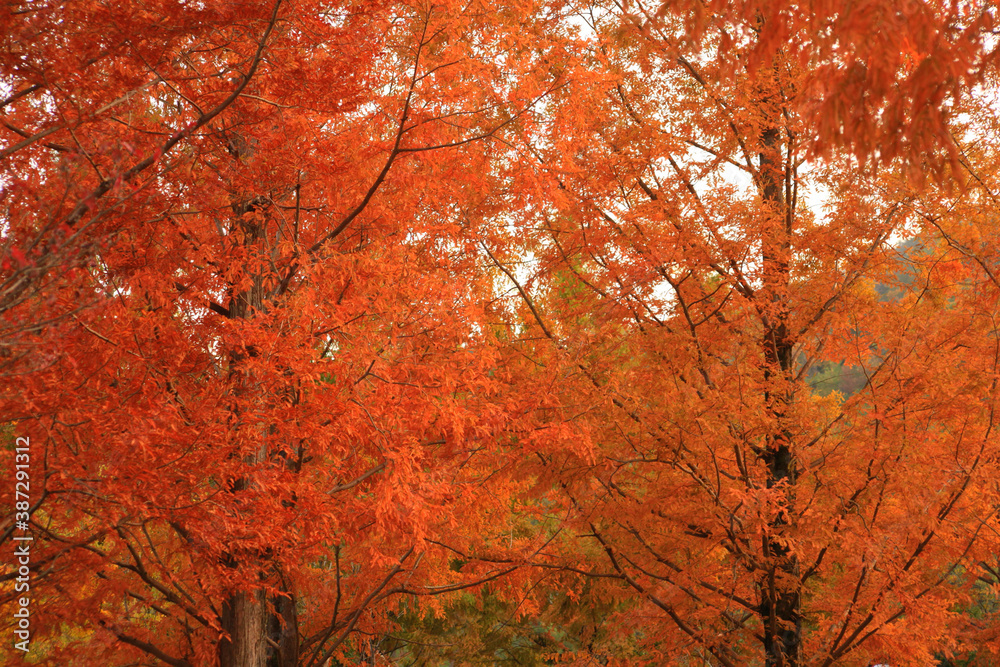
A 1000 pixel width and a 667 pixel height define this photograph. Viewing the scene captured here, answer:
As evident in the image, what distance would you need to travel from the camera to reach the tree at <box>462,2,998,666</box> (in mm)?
5422

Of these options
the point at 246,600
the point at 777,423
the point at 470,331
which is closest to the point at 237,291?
the point at 470,331

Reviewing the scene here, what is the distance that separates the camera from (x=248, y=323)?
4.82 meters

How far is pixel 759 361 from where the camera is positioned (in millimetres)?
6340

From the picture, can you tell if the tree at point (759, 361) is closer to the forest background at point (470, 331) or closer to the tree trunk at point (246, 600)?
the forest background at point (470, 331)

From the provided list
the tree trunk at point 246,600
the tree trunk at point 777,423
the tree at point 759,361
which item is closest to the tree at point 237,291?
the tree trunk at point 246,600

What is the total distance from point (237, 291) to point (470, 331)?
6.35ft

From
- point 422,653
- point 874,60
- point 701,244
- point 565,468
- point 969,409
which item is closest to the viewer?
point 874,60

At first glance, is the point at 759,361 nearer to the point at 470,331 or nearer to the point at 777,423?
the point at 777,423

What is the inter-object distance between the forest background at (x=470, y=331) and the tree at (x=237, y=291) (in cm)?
3

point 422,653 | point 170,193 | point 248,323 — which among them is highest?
point 170,193

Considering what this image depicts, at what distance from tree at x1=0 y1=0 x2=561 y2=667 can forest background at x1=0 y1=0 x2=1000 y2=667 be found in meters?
0.03

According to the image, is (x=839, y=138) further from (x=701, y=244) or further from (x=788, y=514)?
(x=788, y=514)

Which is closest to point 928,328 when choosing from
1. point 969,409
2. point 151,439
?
point 969,409

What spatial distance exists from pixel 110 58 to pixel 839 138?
156 inches
